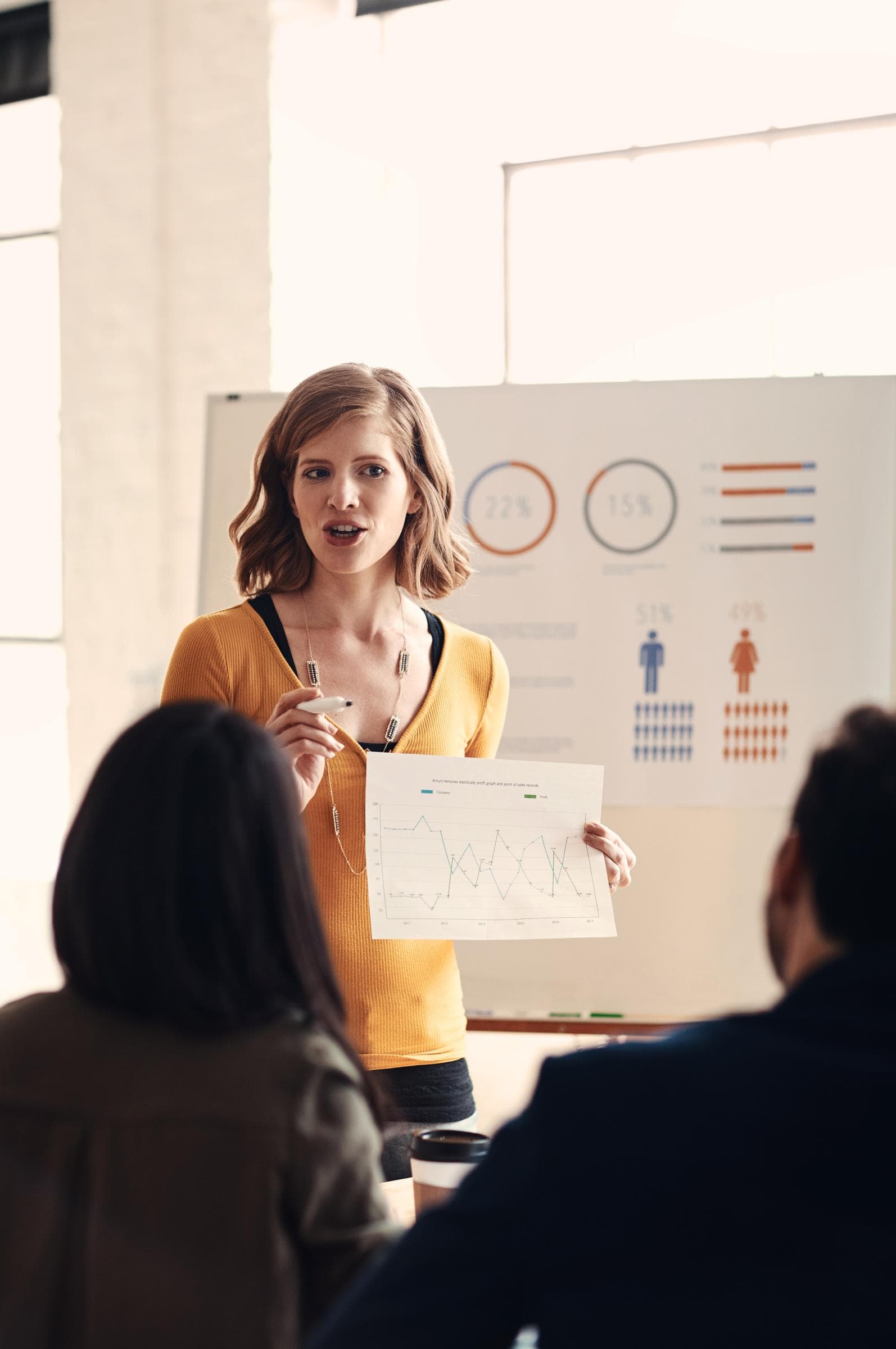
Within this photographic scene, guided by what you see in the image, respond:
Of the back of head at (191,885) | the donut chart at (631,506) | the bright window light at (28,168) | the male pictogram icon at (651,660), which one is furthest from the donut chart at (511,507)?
the bright window light at (28,168)

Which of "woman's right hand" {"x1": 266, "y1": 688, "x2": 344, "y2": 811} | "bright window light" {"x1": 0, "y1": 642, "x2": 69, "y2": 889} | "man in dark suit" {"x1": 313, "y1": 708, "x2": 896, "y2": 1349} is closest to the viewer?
"man in dark suit" {"x1": 313, "y1": 708, "x2": 896, "y2": 1349}

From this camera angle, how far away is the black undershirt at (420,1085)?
1.69 meters

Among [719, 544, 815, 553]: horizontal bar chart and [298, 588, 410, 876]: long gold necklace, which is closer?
[298, 588, 410, 876]: long gold necklace

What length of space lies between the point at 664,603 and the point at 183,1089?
209 centimetres

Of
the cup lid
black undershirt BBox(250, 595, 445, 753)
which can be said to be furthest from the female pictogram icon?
the cup lid

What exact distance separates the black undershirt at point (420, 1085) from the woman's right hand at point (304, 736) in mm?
96

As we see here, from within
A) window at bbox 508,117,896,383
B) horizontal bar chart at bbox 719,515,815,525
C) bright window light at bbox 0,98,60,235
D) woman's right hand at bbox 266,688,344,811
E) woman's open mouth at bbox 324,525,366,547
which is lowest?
woman's right hand at bbox 266,688,344,811

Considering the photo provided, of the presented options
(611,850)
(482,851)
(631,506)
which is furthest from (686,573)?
(482,851)

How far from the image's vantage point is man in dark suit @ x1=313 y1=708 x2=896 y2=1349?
671 millimetres

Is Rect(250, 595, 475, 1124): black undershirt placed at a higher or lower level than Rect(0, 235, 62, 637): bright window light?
lower

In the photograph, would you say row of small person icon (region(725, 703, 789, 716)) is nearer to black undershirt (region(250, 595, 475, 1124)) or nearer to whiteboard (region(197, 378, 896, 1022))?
whiteboard (region(197, 378, 896, 1022))

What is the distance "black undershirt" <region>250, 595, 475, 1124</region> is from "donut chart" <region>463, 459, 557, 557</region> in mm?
1136

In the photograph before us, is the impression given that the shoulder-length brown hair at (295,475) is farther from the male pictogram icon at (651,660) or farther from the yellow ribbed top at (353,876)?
the male pictogram icon at (651,660)

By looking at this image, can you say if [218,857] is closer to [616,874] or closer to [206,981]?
[206,981]
